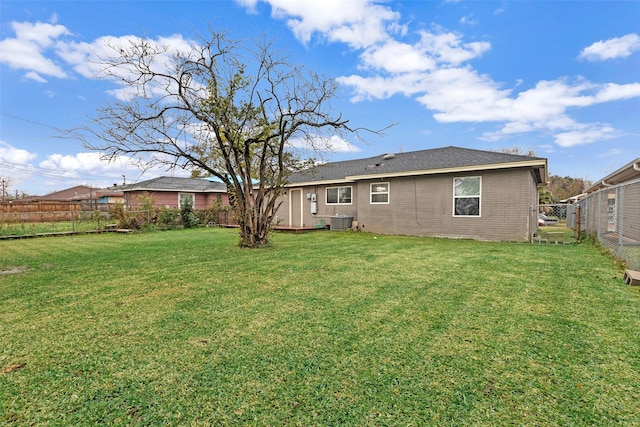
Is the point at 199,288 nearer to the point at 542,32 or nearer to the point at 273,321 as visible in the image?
the point at 273,321

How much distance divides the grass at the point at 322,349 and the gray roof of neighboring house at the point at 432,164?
542cm

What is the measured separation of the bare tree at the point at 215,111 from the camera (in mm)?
7090

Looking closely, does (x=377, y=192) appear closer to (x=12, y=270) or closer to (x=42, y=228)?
(x=12, y=270)

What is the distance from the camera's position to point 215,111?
7.30m

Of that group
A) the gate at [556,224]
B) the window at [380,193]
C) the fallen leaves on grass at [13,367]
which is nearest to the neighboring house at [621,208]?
the gate at [556,224]

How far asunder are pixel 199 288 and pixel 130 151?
485 centimetres

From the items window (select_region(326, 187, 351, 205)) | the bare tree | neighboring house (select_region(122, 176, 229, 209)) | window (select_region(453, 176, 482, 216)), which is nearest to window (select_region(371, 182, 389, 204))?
window (select_region(326, 187, 351, 205))

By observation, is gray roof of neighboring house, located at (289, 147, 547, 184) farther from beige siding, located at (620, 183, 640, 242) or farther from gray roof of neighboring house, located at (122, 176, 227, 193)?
gray roof of neighboring house, located at (122, 176, 227, 193)

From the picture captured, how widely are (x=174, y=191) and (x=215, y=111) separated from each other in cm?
1742

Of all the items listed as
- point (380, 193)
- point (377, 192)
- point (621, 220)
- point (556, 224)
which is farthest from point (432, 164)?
point (556, 224)

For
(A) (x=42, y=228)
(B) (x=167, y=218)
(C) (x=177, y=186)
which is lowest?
(A) (x=42, y=228)

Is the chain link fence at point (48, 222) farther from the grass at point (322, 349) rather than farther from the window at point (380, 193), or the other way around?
the window at point (380, 193)

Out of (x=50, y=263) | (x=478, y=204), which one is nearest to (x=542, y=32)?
(x=478, y=204)

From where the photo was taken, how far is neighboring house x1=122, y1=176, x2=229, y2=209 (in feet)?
70.9
